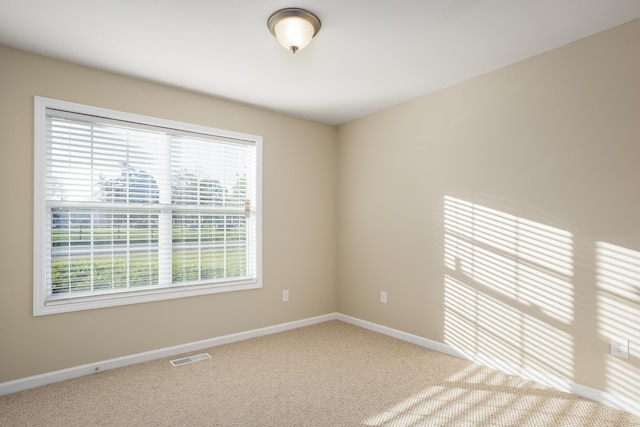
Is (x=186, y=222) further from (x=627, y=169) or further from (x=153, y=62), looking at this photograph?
(x=627, y=169)

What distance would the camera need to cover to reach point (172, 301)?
10.8 ft

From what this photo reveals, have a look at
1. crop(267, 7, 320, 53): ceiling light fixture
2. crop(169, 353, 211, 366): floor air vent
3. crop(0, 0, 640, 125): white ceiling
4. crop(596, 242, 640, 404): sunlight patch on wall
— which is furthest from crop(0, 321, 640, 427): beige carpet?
crop(0, 0, 640, 125): white ceiling

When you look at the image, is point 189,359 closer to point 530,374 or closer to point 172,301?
point 172,301

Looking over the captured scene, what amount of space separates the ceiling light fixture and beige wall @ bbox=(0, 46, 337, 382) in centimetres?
152

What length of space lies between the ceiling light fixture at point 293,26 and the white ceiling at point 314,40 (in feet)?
0.15

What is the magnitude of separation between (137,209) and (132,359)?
1.24 m

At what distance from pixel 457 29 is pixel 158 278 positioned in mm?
3039

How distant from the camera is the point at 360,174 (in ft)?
13.9

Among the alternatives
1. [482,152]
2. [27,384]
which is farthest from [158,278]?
[482,152]

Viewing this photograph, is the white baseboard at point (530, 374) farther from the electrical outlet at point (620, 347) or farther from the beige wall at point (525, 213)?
the electrical outlet at point (620, 347)

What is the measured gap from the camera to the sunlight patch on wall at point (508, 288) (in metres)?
2.59

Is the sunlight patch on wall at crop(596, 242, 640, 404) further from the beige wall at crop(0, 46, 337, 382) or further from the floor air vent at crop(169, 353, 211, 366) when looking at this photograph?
the floor air vent at crop(169, 353, 211, 366)

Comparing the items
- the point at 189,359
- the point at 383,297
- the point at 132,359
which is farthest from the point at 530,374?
the point at 132,359

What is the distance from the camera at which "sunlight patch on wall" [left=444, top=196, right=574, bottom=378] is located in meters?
2.59
